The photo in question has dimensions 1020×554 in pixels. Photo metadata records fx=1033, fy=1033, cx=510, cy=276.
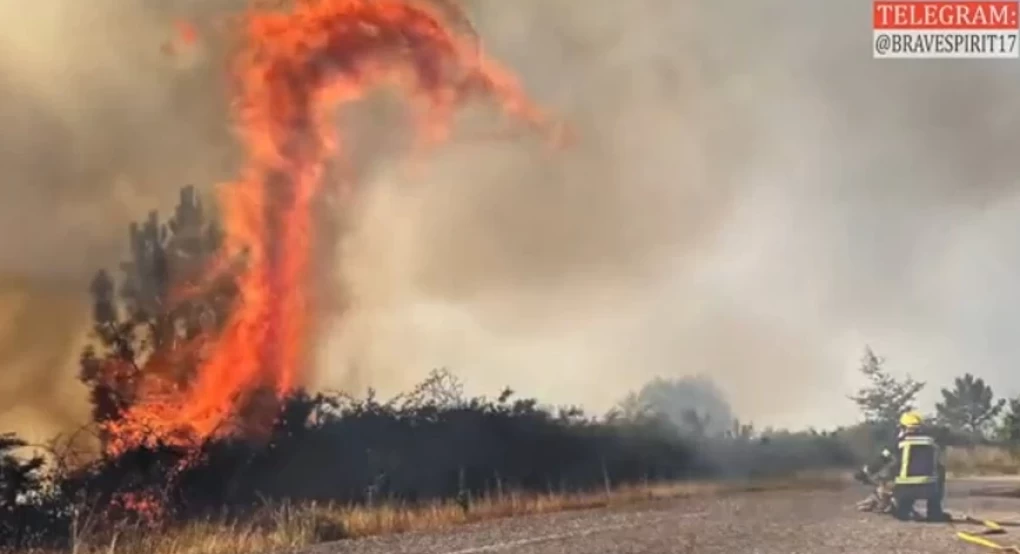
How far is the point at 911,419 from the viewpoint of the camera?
516 cm

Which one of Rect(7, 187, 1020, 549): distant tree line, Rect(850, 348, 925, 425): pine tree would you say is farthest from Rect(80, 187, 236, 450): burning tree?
Rect(850, 348, 925, 425): pine tree

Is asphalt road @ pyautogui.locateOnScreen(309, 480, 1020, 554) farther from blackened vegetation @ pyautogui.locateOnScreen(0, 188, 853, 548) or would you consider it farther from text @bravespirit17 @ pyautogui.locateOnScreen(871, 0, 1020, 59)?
text @bravespirit17 @ pyautogui.locateOnScreen(871, 0, 1020, 59)

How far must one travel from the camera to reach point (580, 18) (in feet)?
17.7

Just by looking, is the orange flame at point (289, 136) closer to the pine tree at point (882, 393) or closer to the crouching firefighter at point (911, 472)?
the pine tree at point (882, 393)

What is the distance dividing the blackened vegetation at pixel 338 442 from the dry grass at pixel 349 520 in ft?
0.17

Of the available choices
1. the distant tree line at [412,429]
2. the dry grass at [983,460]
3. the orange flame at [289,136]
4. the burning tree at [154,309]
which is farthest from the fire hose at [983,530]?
the burning tree at [154,309]

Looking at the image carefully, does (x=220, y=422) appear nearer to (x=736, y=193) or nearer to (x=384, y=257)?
(x=384, y=257)

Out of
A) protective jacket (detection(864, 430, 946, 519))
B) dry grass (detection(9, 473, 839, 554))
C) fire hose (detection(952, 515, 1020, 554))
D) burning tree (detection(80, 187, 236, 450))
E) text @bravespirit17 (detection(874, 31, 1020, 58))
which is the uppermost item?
text @bravespirit17 (detection(874, 31, 1020, 58))

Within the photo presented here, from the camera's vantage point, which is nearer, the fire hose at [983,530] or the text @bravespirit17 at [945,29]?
the fire hose at [983,530]

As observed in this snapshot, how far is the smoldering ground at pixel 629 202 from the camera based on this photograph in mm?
5129

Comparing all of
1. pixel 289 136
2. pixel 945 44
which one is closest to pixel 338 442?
pixel 289 136

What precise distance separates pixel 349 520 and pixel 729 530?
1.86m

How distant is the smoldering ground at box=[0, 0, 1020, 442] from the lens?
5.13m

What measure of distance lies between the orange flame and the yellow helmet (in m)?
2.33
